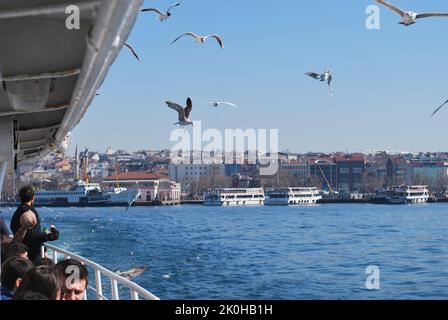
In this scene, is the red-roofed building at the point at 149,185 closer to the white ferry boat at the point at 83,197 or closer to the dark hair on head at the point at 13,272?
the white ferry boat at the point at 83,197

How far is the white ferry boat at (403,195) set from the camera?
4906 cm

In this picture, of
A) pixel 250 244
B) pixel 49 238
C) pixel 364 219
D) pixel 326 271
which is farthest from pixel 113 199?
pixel 49 238

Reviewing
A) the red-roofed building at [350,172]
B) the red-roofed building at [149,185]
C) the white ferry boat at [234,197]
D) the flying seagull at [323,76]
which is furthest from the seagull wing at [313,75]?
the red-roofed building at [350,172]

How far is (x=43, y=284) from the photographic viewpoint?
139cm

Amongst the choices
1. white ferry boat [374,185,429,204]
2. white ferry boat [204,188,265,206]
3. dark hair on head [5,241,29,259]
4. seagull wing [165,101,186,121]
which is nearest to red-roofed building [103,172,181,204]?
white ferry boat [204,188,265,206]

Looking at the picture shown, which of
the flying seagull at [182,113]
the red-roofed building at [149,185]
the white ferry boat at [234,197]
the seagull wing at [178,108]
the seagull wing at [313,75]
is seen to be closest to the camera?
the flying seagull at [182,113]

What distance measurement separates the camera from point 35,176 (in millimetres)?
60656

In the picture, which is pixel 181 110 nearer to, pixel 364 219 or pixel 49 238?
pixel 49 238

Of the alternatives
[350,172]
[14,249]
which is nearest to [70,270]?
[14,249]

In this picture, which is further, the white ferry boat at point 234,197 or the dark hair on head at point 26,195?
the white ferry boat at point 234,197

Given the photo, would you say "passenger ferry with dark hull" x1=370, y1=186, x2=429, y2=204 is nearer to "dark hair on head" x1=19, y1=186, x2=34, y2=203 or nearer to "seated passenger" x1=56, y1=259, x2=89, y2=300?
"dark hair on head" x1=19, y1=186, x2=34, y2=203

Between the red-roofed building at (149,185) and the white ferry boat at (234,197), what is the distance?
9.88ft

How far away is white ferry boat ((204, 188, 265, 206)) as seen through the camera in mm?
48375
